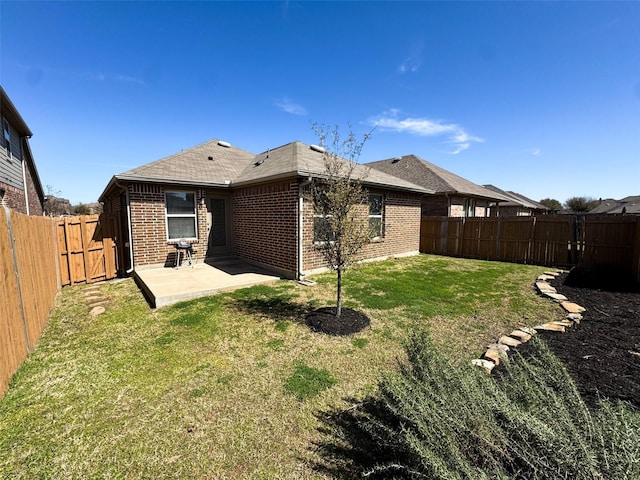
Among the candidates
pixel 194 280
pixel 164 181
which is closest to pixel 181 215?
pixel 164 181

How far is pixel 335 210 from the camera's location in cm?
457

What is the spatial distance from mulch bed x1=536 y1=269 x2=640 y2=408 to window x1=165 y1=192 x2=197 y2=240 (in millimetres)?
9770

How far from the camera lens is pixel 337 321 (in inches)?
190

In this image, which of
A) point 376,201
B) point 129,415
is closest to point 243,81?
point 376,201

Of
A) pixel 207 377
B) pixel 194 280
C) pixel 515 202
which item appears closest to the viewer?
pixel 207 377

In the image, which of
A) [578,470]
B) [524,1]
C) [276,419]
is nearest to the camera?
[578,470]

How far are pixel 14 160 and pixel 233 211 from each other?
9439mm

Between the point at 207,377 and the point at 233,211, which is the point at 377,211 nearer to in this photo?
the point at 233,211

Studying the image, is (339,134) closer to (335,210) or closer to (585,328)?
(335,210)

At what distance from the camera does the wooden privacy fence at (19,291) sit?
3201mm

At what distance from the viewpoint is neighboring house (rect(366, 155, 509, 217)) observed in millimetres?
15148

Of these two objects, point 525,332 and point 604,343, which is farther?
point 525,332

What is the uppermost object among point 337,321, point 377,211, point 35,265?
point 377,211

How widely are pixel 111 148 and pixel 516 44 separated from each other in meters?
20.5
